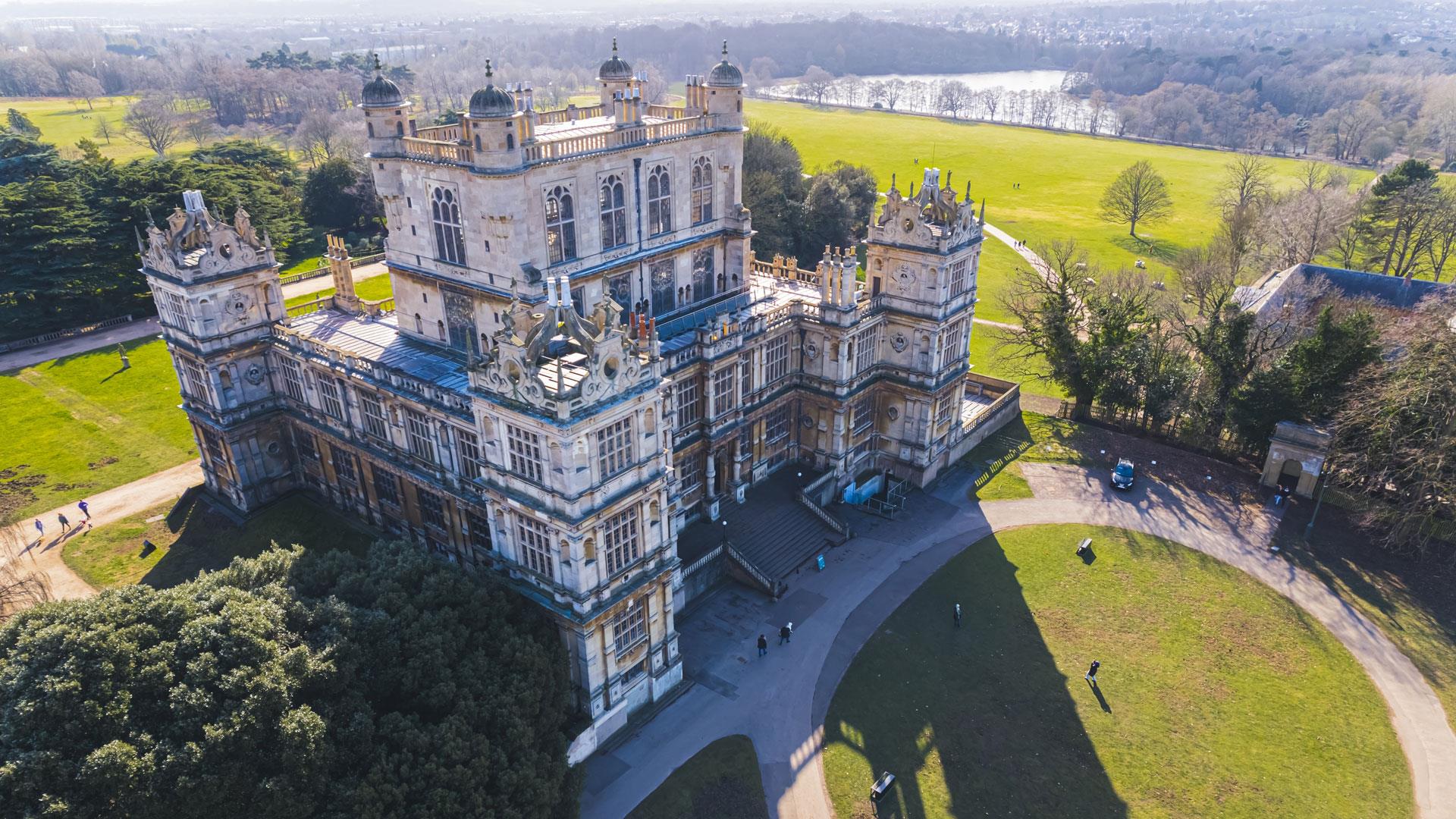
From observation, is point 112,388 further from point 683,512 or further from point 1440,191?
point 1440,191

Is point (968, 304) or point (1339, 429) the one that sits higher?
point (968, 304)

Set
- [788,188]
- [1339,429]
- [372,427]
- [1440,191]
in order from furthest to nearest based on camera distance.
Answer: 1. [788,188]
2. [1440,191]
3. [1339,429]
4. [372,427]

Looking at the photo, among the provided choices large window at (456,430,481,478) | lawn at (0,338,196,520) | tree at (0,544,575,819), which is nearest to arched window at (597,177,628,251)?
large window at (456,430,481,478)

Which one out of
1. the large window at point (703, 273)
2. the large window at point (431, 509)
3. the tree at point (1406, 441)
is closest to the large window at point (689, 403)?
the large window at point (703, 273)

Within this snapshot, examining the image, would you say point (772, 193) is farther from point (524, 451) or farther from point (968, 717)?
point (968, 717)

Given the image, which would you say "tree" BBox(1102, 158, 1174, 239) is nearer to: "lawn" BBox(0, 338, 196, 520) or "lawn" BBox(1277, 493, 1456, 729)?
"lawn" BBox(1277, 493, 1456, 729)

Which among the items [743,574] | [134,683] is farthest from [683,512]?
[134,683]
